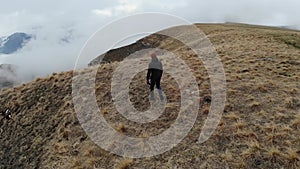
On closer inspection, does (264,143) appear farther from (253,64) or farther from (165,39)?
(165,39)

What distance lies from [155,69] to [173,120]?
333 cm

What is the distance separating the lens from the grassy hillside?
14.5 m

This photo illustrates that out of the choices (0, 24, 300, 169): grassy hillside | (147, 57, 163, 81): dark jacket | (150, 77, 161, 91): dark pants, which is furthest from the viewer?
(150, 77, 161, 91): dark pants

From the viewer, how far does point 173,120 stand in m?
17.7

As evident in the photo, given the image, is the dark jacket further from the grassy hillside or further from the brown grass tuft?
the brown grass tuft

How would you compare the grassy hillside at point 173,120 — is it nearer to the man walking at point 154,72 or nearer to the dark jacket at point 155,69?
the man walking at point 154,72

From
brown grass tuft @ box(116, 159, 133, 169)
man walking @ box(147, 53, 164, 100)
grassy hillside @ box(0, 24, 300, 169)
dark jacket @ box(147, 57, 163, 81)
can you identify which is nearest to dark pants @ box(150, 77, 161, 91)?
man walking @ box(147, 53, 164, 100)

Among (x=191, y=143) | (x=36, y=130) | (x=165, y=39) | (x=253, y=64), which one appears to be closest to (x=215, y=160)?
(x=191, y=143)

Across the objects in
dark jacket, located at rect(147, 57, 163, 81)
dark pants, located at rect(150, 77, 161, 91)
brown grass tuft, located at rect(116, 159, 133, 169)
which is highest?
dark jacket, located at rect(147, 57, 163, 81)

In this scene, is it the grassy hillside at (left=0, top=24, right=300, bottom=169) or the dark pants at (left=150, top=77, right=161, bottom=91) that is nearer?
the grassy hillside at (left=0, top=24, right=300, bottom=169)

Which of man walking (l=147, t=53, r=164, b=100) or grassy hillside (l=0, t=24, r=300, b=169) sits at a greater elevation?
man walking (l=147, t=53, r=164, b=100)

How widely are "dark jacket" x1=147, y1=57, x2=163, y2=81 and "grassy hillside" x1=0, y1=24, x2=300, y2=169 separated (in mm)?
1565

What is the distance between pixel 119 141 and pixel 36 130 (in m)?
6.61

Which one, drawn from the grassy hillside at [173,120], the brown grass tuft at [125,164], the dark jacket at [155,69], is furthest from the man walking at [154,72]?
the brown grass tuft at [125,164]
